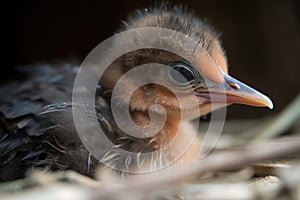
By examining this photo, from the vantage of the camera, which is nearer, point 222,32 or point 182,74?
point 182,74

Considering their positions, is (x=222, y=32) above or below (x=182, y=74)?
above

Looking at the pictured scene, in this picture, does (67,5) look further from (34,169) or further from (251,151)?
(251,151)

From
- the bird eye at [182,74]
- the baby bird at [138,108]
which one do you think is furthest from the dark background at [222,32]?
A: the bird eye at [182,74]

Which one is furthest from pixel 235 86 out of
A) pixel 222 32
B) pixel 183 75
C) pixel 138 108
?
pixel 222 32

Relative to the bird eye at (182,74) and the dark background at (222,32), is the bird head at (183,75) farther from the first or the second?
the dark background at (222,32)

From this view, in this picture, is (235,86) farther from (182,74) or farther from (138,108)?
(138,108)

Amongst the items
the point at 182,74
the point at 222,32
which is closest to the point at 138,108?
the point at 182,74
